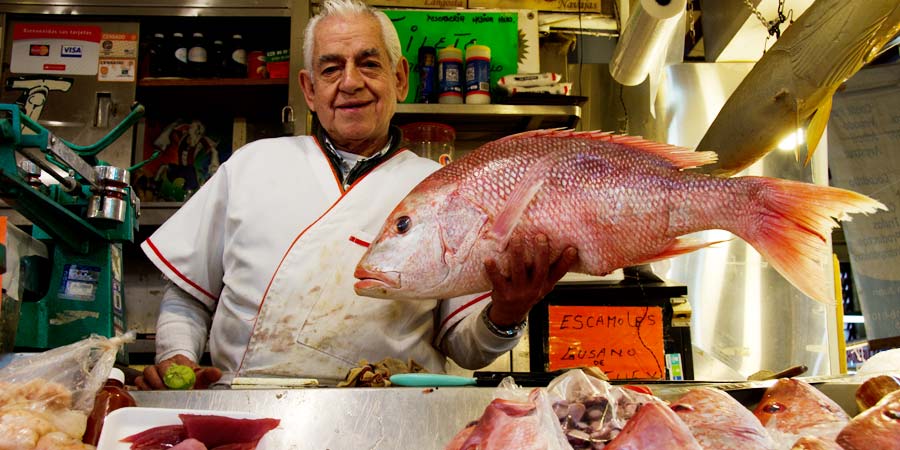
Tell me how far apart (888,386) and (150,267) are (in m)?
3.67

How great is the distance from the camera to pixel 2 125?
1479 millimetres

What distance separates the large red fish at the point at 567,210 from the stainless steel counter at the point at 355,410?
0.70 feet

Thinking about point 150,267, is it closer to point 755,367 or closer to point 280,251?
point 280,251

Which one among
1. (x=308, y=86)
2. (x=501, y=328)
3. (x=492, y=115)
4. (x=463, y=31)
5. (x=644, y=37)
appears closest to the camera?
(x=501, y=328)

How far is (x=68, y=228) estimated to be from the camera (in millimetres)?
1849

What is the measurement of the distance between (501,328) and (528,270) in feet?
1.22

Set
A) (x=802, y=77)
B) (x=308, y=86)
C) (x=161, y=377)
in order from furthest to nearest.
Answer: (x=308, y=86)
(x=802, y=77)
(x=161, y=377)

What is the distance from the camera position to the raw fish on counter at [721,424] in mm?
810

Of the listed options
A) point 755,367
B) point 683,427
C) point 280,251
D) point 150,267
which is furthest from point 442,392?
point 150,267

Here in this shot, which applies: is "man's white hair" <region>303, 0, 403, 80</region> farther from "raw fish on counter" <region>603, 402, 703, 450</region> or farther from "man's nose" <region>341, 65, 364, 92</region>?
"raw fish on counter" <region>603, 402, 703, 450</region>

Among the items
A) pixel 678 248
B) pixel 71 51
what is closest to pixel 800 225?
pixel 678 248

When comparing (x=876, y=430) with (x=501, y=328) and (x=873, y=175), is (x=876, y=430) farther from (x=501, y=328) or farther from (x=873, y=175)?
(x=873, y=175)

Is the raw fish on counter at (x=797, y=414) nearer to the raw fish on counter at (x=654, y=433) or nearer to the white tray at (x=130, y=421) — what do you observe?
the raw fish on counter at (x=654, y=433)

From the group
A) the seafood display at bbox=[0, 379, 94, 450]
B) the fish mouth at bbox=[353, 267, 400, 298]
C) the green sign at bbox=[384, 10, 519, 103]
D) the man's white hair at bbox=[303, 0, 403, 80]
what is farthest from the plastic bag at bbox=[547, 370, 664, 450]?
the green sign at bbox=[384, 10, 519, 103]
